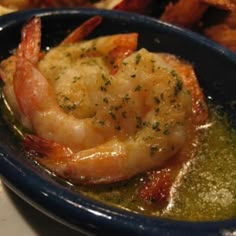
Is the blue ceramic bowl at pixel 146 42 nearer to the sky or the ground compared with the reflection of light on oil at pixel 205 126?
nearer to the sky

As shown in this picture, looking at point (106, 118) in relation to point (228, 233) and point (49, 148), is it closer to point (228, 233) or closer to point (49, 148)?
point (49, 148)

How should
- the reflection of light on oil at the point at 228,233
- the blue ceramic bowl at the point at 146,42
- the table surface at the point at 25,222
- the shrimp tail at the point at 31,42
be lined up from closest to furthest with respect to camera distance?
the reflection of light on oil at the point at 228,233, the table surface at the point at 25,222, the shrimp tail at the point at 31,42, the blue ceramic bowl at the point at 146,42

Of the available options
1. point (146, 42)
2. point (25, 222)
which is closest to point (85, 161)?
point (25, 222)

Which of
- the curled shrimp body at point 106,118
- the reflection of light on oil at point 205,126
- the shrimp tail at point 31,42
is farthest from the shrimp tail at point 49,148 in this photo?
A: the reflection of light on oil at point 205,126

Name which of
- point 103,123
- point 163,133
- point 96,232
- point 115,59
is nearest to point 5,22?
point 115,59

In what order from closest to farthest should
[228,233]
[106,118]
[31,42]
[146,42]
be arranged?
[228,233] → [106,118] → [31,42] → [146,42]

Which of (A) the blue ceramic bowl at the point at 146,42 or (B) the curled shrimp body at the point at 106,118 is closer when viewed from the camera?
(B) the curled shrimp body at the point at 106,118

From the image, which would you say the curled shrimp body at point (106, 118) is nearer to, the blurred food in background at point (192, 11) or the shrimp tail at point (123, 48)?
the shrimp tail at point (123, 48)
